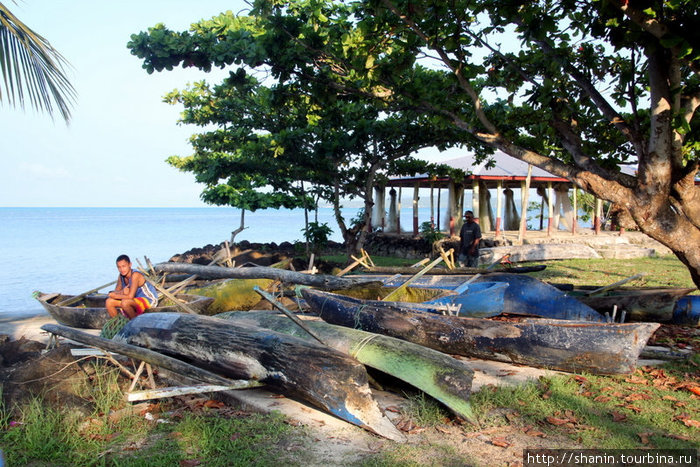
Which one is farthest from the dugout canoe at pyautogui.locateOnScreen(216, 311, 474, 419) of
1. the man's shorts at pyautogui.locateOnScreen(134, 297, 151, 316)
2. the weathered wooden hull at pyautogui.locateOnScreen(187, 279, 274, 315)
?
the weathered wooden hull at pyautogui.locateOnScreen(187, 279, 274, 315)

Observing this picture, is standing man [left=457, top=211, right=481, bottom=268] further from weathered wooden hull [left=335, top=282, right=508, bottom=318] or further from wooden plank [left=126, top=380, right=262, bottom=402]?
wooden plank [left=126, top=380, right=262, bottom=402]

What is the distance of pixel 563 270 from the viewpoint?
15953 mm

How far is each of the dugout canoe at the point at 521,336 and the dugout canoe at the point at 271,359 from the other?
6.16ft

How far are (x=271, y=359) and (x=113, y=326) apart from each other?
3.21 metres

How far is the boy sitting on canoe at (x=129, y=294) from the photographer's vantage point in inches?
311

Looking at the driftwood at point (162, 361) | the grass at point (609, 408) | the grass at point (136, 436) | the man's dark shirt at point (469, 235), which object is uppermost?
the man's dark shirt at point (469, 235)

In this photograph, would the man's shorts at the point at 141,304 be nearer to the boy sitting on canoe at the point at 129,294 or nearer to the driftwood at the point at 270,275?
the boy sitting on canoe at the point at 129,294

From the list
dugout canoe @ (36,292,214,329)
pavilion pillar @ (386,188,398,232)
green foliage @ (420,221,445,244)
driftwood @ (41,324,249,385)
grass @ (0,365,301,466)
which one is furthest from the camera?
pavilion pillar @ (386,188,398,232)

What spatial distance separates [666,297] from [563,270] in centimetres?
762

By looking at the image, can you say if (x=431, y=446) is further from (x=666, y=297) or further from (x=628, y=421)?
(x=666, y=297)

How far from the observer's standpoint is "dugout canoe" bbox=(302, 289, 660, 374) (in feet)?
19.9

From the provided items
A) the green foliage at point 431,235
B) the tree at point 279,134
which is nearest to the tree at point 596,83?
the tree at point 279,134

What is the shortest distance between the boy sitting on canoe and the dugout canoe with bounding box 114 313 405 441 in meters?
0.71

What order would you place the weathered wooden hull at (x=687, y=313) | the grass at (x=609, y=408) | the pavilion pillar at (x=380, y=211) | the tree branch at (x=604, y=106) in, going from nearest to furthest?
1. the grass at (x=609, y=408)
2. the tree branch at (x=604, y=106)
3. the weathered wooden hull at (x=687, y=313)
4. the pavilion pillar at (x=380, y=211)
